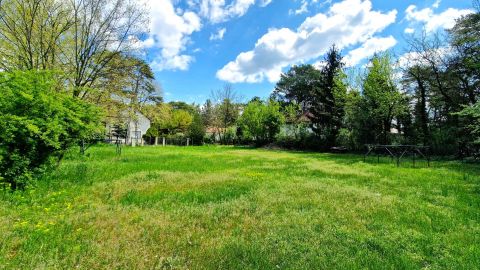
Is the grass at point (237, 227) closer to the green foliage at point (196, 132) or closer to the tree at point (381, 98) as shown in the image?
the tree at point (381, 98)

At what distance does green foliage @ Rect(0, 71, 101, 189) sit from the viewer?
5.93 metres

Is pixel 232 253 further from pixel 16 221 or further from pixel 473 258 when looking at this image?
pixel 16 221

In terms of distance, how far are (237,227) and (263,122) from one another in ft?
107

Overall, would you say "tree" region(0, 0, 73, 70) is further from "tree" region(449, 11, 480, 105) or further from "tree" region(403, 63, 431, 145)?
"tree" region(449, 11, 480, 105)

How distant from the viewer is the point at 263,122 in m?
36.7

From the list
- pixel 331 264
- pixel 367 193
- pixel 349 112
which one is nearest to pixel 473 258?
pixel 331 264

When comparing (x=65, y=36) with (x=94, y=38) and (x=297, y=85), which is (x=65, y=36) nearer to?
(x=94, y=38)

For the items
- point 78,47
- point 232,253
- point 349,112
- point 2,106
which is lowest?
point 232,253

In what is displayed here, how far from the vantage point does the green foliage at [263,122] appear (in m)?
35.6

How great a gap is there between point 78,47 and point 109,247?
1906cm

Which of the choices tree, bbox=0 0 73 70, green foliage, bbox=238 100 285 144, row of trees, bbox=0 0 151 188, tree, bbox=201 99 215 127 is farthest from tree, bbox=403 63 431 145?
tree, bbox=201 99 215 127

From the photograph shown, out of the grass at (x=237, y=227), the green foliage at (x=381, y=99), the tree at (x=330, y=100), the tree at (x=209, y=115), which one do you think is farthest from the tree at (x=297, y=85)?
the grass at (x=237, y=227)

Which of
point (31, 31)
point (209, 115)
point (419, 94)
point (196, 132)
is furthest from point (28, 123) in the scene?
point (209, 115)

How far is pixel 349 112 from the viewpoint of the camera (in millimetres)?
25312
